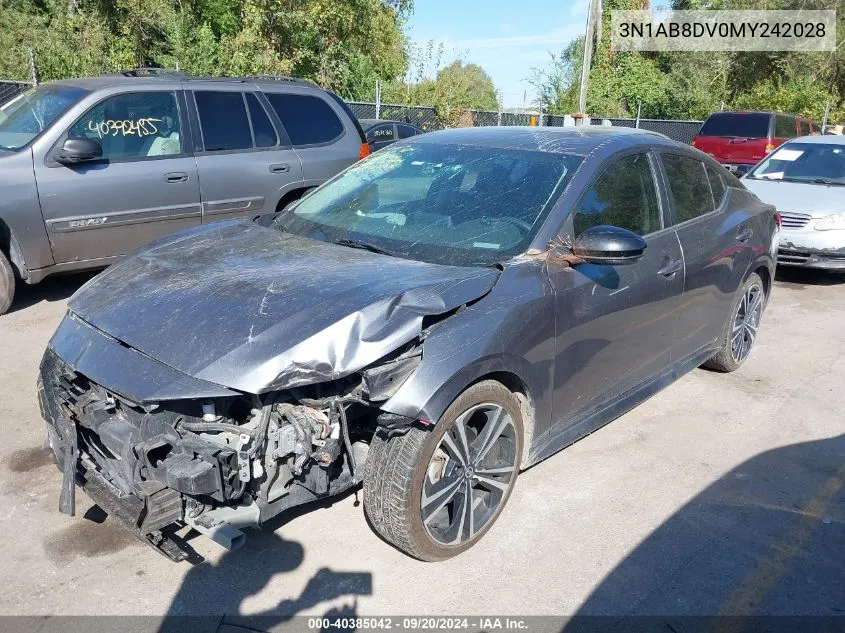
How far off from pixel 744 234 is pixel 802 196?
4279mm

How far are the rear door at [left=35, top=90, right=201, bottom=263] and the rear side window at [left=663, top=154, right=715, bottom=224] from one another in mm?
4224

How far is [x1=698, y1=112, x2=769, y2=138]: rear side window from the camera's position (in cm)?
1720

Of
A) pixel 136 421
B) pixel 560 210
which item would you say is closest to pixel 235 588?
pixel 136 421

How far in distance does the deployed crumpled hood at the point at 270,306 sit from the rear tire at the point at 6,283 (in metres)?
3.00

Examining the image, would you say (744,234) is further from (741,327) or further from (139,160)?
(139,160)

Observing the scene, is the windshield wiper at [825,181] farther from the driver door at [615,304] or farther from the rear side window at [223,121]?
the rear side window at [223,121]

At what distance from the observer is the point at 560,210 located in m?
3.67

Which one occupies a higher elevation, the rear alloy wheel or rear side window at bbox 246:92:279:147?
rear side window at bbox 246:92:279:147

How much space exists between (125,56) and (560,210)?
19.9m

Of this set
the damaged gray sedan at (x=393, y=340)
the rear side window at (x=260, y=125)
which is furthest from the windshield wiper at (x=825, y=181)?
the rear side window at (x=260, y=125)

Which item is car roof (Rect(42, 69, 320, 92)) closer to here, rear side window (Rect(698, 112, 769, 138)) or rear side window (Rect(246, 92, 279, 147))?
rear side window (Rect(246, 92, 279, 147))

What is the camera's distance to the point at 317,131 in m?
7.82

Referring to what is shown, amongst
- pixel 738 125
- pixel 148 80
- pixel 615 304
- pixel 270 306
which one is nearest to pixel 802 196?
pixel 615 304

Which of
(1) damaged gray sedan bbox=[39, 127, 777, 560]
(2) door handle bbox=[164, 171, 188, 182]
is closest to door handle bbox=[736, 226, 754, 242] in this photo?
(1) damaged gray sedan bbox=[39, 127, 777, 560]
